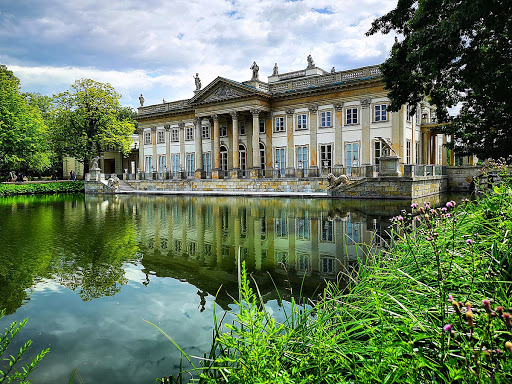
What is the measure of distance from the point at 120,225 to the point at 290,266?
8.58m

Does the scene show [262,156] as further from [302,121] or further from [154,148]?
[154,148]

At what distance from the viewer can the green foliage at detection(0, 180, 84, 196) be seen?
38.5 metres

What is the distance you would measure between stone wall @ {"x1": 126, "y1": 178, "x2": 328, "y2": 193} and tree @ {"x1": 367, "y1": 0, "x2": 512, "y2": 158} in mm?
12512

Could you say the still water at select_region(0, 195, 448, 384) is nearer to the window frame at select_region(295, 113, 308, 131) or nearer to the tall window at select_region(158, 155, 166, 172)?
the window frame at select_region(295, 113, 308, 131)

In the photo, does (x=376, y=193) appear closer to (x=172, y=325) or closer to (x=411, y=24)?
(x=411, y=24)

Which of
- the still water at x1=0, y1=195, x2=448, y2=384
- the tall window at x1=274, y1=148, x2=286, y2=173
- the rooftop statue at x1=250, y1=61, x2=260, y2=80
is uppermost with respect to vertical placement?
the rooftop statue at x1=250, y1=61, x2=260, y2=80

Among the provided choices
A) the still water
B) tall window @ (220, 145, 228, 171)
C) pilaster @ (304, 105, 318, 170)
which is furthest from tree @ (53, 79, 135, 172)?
the still water

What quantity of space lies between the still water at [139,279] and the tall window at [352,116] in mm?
23533

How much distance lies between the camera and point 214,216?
1650 cm

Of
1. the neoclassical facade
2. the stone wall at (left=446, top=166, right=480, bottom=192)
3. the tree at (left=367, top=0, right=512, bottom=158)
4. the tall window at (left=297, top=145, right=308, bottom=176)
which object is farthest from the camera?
the tall window at (left=297, top=145, right=308, bottom=176)

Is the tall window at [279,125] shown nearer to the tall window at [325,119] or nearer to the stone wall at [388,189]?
the tall window at [325,119]

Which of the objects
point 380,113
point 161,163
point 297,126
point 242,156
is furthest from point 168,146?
point 380,113

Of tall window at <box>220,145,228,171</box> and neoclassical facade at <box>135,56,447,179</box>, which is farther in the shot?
tall window at <box>220,145,228,171</box>

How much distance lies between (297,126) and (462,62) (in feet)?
84.4
